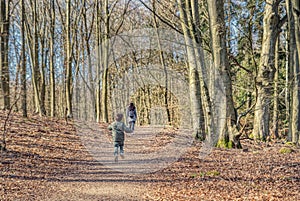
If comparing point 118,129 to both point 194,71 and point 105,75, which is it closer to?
point 194,71

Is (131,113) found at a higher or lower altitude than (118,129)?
higher

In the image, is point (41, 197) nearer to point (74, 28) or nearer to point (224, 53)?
point (224, 53)

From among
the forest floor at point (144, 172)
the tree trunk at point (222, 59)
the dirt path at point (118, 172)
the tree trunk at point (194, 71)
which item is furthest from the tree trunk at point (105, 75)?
the tree trunk at point (222, 59)

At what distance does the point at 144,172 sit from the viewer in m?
8.46

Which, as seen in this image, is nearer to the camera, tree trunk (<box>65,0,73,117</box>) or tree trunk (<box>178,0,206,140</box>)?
tree trunk (<box>178,0,206,140</box>)

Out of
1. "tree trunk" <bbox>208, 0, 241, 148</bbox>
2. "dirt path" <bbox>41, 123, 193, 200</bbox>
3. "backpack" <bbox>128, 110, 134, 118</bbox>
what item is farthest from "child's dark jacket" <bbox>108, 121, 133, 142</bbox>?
"backpack" <bbox>128, 110, 134, 118</bbox>

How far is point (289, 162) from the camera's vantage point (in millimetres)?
8062

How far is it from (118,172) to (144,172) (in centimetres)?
68

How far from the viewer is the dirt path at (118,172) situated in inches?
259

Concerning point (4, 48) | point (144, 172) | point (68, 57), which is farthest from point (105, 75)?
point (144, 172)

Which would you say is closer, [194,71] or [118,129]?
[118,129]

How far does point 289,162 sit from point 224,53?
4070 millimetres

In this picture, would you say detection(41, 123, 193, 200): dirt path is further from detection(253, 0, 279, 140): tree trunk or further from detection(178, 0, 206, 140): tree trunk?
detection(253, 0, 279, 140): tree trunk

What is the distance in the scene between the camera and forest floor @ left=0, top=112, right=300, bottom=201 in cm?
627
